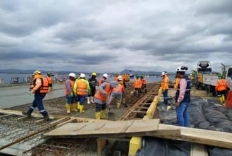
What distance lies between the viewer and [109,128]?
587cm

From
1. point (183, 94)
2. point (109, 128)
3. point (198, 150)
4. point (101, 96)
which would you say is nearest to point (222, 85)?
point (183, 94)

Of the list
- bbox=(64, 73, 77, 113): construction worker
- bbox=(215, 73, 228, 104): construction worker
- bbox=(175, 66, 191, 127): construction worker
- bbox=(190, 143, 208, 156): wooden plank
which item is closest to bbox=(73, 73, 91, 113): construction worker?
bbox=(64, 73, 77, 113): construction worker

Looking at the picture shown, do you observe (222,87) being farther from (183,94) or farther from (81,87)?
(81,87)

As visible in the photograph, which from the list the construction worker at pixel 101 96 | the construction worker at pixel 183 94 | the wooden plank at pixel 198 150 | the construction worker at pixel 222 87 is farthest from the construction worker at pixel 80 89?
the construction worker at pixel 222 87

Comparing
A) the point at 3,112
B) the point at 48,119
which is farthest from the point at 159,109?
the point at 3,112

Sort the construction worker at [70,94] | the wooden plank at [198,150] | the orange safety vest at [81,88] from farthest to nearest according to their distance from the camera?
the construction worker at [70,94], the orange safety vest at [81,88], the wooden plank at [198,150]

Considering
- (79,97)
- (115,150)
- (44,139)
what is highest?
(79,97)

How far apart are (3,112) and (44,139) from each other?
4.51 metres

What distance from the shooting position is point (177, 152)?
5363mm

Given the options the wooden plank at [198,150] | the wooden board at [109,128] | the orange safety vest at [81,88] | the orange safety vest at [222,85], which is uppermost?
the orange safety vest at [81,88]

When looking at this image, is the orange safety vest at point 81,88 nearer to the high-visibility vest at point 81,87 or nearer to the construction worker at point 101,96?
the high-visibility vest at point 81,87

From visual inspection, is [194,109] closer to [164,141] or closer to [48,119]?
[164,141]

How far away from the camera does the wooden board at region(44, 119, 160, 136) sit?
5484 millimetres

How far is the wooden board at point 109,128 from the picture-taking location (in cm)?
548
